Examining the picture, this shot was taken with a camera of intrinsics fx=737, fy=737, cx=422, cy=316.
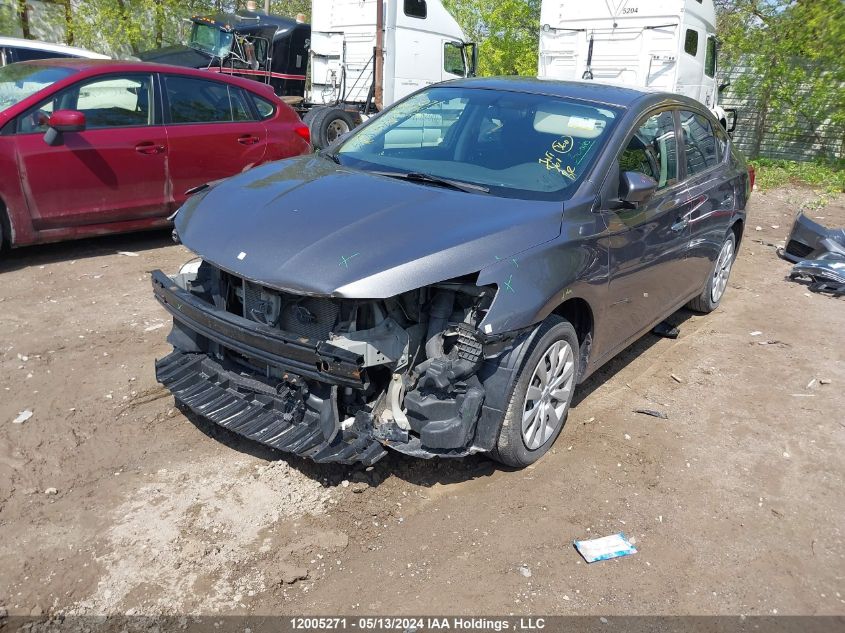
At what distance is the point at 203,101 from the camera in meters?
7.24

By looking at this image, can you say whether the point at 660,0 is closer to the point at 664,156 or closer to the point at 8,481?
the point at 664,156

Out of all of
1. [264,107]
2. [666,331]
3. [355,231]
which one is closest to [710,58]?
[264,107]

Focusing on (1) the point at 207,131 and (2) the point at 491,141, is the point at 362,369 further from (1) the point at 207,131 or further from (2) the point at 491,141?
(1) the point at 207,131

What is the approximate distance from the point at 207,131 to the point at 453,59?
8.42 meters

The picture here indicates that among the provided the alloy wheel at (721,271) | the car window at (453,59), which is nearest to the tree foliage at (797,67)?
the car window at (453,59)

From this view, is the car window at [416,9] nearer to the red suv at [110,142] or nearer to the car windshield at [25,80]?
the red suv at [110,142]

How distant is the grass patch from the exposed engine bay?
12304 mm

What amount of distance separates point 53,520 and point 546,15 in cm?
1270

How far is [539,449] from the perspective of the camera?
3814mm

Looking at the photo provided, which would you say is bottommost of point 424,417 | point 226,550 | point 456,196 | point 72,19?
point 226,550

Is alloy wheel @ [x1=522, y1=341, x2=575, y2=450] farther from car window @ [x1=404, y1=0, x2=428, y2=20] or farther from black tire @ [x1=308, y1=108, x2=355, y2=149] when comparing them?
car window @ [x1=404, y1=0, x2=428, y2=20]

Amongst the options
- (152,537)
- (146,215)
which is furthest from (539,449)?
(146,215)

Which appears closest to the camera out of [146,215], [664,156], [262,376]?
[262,376]

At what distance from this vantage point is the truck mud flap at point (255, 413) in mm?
3266
